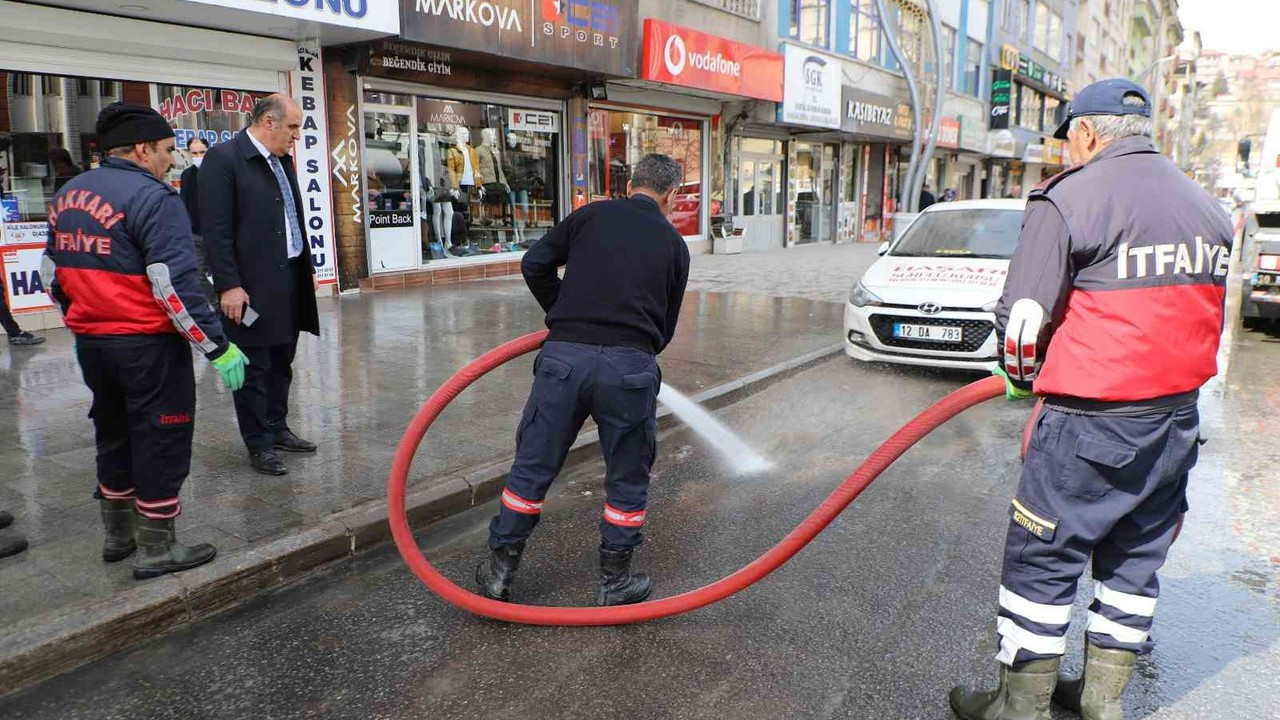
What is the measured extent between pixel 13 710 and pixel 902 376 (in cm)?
701

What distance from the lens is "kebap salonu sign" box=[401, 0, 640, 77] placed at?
1126 centimetres

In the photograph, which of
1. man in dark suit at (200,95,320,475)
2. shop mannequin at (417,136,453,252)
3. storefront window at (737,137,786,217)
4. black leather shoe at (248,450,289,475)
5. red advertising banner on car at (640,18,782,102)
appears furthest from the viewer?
storefront window at (737,137,786,217)

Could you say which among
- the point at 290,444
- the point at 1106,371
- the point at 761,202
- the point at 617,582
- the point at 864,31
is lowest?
the point at 617,582

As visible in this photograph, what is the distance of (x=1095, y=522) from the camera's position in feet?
8.05

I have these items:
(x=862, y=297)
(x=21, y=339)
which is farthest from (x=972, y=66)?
(x=21, y=339)

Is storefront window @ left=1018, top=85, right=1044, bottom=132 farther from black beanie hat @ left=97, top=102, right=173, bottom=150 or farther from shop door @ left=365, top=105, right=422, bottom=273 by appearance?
black beanie hat @ left=97, top=102, right=173, bottom=150

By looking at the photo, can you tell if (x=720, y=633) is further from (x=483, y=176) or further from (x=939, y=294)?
(x=483, y=176)

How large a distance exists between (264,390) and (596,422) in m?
2.53

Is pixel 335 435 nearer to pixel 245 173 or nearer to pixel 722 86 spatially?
pixel 245 173

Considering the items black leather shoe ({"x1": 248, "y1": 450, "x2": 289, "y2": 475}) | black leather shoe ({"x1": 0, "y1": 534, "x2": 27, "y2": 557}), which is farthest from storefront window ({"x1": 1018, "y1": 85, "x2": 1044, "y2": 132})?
black leather shoe ({"x1": 0, "y1": 534, "x2": 27, "y2": 557})

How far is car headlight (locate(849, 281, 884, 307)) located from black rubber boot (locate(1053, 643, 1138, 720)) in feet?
18.4

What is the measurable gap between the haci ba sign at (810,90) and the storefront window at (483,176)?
6.43 m

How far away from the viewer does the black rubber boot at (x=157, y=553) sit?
3516mm

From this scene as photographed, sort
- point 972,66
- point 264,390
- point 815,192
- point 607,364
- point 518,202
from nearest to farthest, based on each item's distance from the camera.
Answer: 1. point 607,364
2. point 264,390
3. point 518,202
4. point 815,192
5. point 972,66
